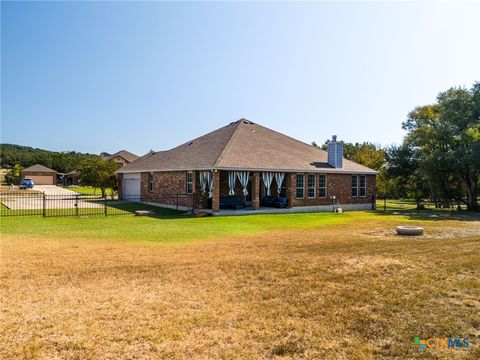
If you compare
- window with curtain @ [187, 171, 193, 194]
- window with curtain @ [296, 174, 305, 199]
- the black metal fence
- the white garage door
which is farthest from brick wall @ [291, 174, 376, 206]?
the white garage door

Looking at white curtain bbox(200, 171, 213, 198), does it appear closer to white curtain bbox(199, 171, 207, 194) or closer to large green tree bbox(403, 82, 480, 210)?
white curtain bbox(199, 171, 207, 194)

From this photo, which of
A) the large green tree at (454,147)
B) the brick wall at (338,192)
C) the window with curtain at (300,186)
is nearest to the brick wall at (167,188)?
the brick wall at (338,192)

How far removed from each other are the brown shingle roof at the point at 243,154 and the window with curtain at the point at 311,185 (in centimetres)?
65

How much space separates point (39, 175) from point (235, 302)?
73.1m

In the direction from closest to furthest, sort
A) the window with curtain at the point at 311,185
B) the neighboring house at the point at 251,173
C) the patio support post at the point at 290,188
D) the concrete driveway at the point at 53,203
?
→ the neighboring house at the point at 251,173 < the concrete driveway at the point at 53,203 < the patio support post at the point at 290,188 < the window with curtain at the point at 311,185

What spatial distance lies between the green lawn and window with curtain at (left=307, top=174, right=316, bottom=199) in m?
5.89

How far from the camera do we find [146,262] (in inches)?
340

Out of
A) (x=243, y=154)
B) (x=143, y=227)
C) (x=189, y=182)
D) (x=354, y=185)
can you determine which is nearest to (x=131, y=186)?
(x=189, y=182)

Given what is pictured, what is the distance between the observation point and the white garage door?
29.7m

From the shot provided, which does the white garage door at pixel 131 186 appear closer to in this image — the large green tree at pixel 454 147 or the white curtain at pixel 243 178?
the white curtain at pixel 243 178

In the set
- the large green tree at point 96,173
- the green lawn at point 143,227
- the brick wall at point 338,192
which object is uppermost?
the large green tree at point 96,173

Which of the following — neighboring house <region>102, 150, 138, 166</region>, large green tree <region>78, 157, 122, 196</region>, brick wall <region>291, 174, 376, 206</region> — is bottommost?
brick wall <region>291, 174, 376, 206</region>

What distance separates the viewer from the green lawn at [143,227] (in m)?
12.9

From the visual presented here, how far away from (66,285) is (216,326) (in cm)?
335
